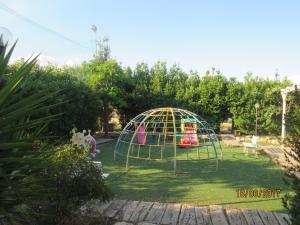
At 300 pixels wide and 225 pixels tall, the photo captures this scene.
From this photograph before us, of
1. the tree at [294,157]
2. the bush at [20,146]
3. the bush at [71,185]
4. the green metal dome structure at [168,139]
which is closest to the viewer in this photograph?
the bush at [20,146]

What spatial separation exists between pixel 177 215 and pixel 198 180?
12.3 feet

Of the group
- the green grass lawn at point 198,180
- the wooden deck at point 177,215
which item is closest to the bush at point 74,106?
the green grass lawn at point 198,180

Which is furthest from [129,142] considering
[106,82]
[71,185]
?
[71,185]

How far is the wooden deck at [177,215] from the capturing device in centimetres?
429

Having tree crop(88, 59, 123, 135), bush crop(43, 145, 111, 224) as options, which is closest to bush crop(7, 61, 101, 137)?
tree crop(88, 59, 123, 135)

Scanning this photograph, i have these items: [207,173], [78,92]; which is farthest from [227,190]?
[78,92]

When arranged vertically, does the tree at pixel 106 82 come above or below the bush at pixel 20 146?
above
